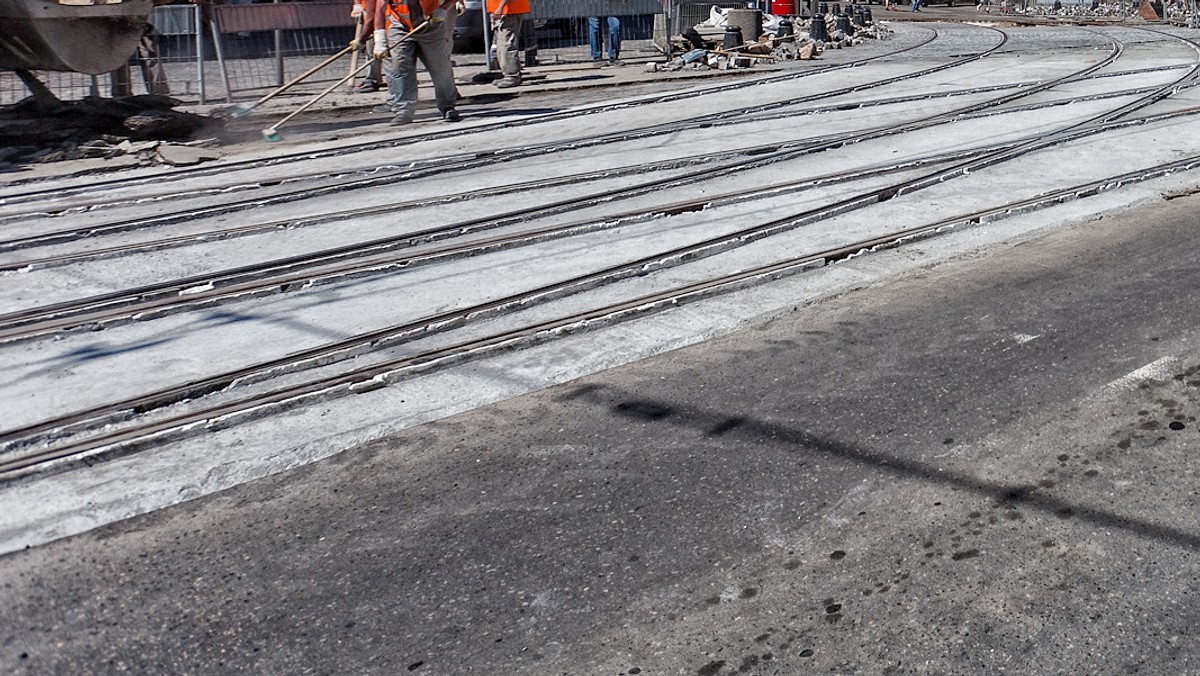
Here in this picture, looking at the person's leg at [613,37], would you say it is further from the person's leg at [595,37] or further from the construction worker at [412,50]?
the construction worker at [412,50]

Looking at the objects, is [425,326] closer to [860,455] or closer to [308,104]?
[860,455]

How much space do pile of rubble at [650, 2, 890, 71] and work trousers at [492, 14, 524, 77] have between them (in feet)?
9.09

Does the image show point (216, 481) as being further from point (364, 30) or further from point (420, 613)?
A: point (364, 30)

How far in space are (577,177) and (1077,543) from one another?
7.10 metres

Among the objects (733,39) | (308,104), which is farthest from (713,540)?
(733,39)

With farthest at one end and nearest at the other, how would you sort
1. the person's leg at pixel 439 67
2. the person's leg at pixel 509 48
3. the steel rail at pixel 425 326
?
the person's leg at pixel 509 48
the person's leg at pixel 439 67
the steel rail at pixel 425 326

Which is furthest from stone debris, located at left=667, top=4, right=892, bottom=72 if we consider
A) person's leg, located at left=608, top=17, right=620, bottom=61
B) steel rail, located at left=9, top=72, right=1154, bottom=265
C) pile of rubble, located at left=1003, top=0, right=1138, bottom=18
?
pile of rubble, located at left=1003, top=0, right=1138, bottom=18

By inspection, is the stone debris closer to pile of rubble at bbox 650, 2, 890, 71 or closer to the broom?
pile of rubble at bbox 650, 2, 890, 71

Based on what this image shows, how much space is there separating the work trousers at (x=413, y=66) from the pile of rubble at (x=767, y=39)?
642 cm

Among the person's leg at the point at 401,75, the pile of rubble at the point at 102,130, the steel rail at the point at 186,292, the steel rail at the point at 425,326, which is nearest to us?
the steel rail at the point at 425,326

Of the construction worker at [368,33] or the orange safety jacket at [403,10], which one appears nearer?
the orange safety jacket at [403,10]

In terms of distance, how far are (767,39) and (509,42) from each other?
6.91 meters

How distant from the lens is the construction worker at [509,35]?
1886cm

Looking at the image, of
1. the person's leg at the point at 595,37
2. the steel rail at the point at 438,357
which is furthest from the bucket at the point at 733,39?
the steel rail at the point at 438,357
